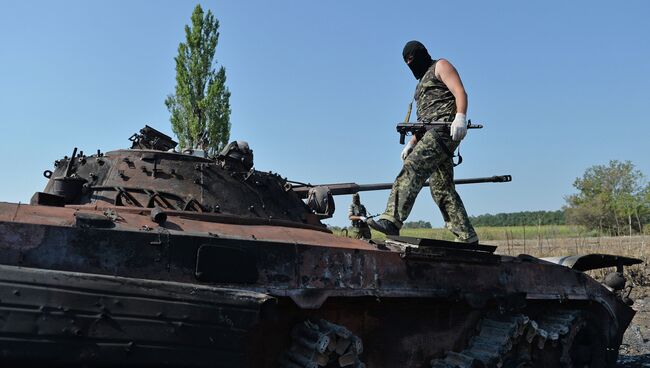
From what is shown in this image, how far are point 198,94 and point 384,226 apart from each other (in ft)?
59.8

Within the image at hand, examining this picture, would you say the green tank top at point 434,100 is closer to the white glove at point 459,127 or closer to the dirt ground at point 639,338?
the white glove at point 459,127

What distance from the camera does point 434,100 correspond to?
7121 millimetres

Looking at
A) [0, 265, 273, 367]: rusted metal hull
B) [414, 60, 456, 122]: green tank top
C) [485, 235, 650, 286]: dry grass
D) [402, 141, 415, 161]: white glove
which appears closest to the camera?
[0, 265, 273, 367]: rusted metal hull

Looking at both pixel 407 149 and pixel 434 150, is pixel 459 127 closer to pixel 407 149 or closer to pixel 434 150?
pixel 434 150

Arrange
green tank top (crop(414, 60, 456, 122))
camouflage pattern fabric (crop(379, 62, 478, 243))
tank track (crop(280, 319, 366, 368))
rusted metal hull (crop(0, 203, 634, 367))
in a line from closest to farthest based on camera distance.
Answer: rusted metal hull (crop(0, 203, 634, 367)), tank track (crop(280, 319, 366, 368)), camouflage pattern fabric (crop(379, 62, 478, 243)), green tank top (crop(414, 60, 456, 122))

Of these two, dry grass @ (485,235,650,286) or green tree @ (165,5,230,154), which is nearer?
dry grass @ (485,235,650,286)

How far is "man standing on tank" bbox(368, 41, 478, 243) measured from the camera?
6.77 metres

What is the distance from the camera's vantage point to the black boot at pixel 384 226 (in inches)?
263

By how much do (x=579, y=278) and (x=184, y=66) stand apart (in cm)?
1839

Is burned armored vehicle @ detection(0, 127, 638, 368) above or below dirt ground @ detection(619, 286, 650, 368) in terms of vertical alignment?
above

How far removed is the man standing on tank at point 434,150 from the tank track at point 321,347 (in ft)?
5.06

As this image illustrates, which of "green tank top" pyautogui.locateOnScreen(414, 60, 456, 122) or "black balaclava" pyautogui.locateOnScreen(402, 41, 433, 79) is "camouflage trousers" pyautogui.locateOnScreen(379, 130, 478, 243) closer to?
"green tank top" pyautogui.locateOnScreen(414, 60, 456, 122)

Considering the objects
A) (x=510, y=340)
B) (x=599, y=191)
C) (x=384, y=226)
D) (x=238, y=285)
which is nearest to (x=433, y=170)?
(x=384, y=226)

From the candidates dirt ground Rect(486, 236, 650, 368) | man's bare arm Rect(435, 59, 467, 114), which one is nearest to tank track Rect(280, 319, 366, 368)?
man's bare arm Rect(435, 59, 467, 114)
